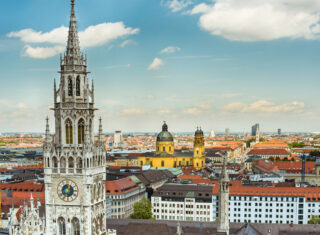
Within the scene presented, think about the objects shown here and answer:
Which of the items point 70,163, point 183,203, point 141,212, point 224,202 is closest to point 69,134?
point 70,163

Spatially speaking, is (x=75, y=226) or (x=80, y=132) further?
(x=75, y=226)

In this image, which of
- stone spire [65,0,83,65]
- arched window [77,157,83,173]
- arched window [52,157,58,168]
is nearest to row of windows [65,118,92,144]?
arched window [77,157,83,173]

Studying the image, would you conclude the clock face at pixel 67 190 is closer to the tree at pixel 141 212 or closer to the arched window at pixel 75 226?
the arched window at pixel 75 226

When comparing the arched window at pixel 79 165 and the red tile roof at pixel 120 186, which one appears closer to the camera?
the arched window at pixel 79 165

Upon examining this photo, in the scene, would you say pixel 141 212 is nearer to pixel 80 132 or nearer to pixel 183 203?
pixel 183 203

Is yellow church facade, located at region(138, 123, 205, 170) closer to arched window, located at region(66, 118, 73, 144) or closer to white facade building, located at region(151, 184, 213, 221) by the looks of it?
white facade building, located at region(151, 184, 213, 221)

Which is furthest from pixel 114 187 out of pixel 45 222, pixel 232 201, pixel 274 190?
pixel 45 222

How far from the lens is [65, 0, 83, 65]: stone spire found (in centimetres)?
3603

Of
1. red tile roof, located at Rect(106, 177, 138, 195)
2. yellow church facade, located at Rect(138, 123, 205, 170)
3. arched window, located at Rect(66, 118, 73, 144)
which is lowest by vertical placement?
red tile roof, located at Rect(106, 177, 138, 195)

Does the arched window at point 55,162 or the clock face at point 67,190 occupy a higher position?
the arched window at point 55,162

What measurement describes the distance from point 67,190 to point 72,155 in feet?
10.3

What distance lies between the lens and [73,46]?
36.6 meters

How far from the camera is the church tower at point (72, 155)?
35.6 meters

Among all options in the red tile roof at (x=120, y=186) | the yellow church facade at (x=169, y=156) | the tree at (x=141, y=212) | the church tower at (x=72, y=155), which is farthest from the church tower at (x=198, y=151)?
the church tower at (x=72, y=155)
